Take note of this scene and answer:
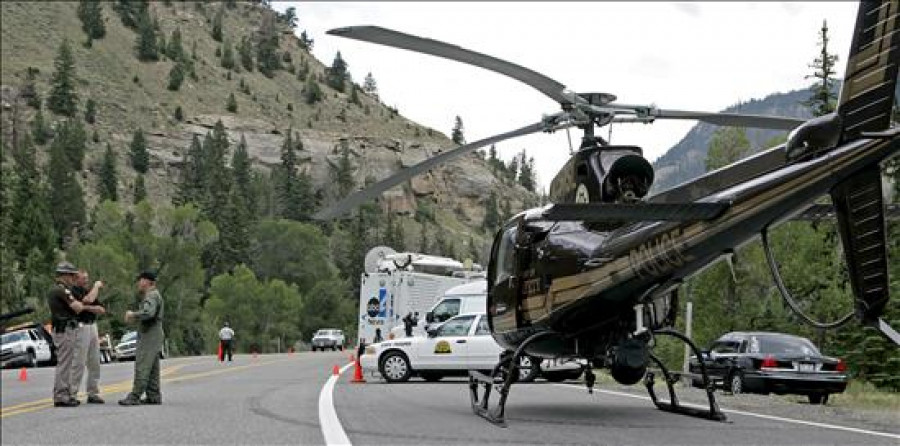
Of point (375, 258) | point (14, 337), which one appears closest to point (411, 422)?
point (375, 258)

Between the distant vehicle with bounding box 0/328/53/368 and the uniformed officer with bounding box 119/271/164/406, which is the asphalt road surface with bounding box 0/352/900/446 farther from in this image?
the distant vehicle with bounding box 0/328/53/368

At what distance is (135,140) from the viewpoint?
6565 inches

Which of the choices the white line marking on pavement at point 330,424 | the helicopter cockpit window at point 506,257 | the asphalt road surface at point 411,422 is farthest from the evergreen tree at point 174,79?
the helicopter cockpit window at point 506,257

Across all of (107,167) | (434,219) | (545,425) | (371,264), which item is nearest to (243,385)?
(545,425)

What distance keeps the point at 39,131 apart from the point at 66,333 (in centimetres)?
15552

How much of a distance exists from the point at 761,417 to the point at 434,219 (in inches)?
7181

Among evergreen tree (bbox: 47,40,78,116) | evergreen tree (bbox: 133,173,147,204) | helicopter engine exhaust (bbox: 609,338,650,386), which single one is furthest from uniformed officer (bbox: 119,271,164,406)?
evergreen tree (bbox: 47,40,78,116)

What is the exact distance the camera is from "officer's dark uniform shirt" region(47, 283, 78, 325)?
14.0 meters

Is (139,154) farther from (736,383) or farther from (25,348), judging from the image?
(736,383)

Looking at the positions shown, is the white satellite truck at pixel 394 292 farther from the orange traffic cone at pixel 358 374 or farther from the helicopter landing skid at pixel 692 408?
the helicopter landing skid at pixel 692 408

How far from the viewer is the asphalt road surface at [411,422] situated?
9.65 meters

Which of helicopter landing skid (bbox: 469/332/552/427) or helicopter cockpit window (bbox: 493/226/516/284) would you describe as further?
helicopter cockpit window (bbox: 493/226/516/284)

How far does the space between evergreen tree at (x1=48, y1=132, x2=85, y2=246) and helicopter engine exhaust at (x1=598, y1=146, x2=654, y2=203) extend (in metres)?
122

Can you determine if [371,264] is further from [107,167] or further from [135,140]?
[135,140]
